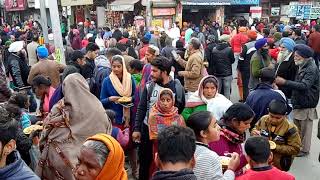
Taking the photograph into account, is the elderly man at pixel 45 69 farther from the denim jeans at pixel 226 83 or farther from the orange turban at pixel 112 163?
the orange turban at pixel 112 163

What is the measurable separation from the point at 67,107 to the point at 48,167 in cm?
56

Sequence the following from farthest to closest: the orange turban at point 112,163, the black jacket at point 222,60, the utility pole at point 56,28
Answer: the black jacket at point 222,60
the utility pole at point 56,28
the orange turban at point 112,163

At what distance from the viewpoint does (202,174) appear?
108 inches

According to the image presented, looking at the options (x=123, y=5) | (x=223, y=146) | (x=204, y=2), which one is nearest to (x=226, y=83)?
(x=223, y=146)

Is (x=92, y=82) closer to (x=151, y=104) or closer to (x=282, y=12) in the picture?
(x=151, y=104)

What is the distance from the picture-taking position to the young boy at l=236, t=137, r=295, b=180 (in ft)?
9.53

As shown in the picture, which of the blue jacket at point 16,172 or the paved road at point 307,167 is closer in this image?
the blue jacket at point 16,172

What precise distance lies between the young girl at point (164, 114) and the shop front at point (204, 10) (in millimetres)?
19353

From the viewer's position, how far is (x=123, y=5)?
73.9 feet

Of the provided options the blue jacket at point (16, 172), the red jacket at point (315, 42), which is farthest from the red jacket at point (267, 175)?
the red jacket at point (315, 42)

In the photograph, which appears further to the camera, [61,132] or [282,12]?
[282,12]

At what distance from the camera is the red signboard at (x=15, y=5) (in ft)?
99.9

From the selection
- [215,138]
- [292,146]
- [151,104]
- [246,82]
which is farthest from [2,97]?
[246,82]

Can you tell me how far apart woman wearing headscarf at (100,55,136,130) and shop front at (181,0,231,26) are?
18397 mm
